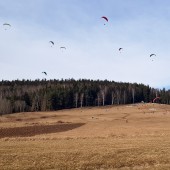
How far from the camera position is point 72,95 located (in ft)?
520

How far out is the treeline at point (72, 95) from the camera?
488 ft

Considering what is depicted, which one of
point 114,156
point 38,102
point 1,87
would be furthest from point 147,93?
point 114,156

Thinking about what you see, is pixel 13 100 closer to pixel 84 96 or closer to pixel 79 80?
pixel 84 96

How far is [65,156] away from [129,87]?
15258cm

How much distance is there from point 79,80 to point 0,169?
170m

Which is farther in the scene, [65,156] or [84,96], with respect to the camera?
[84,96]

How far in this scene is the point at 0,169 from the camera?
21.7 meters

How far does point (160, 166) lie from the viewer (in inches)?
909

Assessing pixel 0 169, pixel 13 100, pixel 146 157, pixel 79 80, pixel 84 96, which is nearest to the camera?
pixel 0 169

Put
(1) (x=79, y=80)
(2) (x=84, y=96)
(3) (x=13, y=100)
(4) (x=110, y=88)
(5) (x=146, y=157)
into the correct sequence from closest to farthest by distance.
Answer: (5) (x=146, y=157)
(3) (x=13, y=100)
(2) (x=84, y=96)
(4) (x=110, y=88)
(1) (x=79, y=80)

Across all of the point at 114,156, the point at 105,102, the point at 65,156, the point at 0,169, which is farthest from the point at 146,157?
the point at 105,102

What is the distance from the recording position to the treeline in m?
149

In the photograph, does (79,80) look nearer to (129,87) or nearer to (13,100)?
(129,87)

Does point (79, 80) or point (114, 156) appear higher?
point (79, 80)
